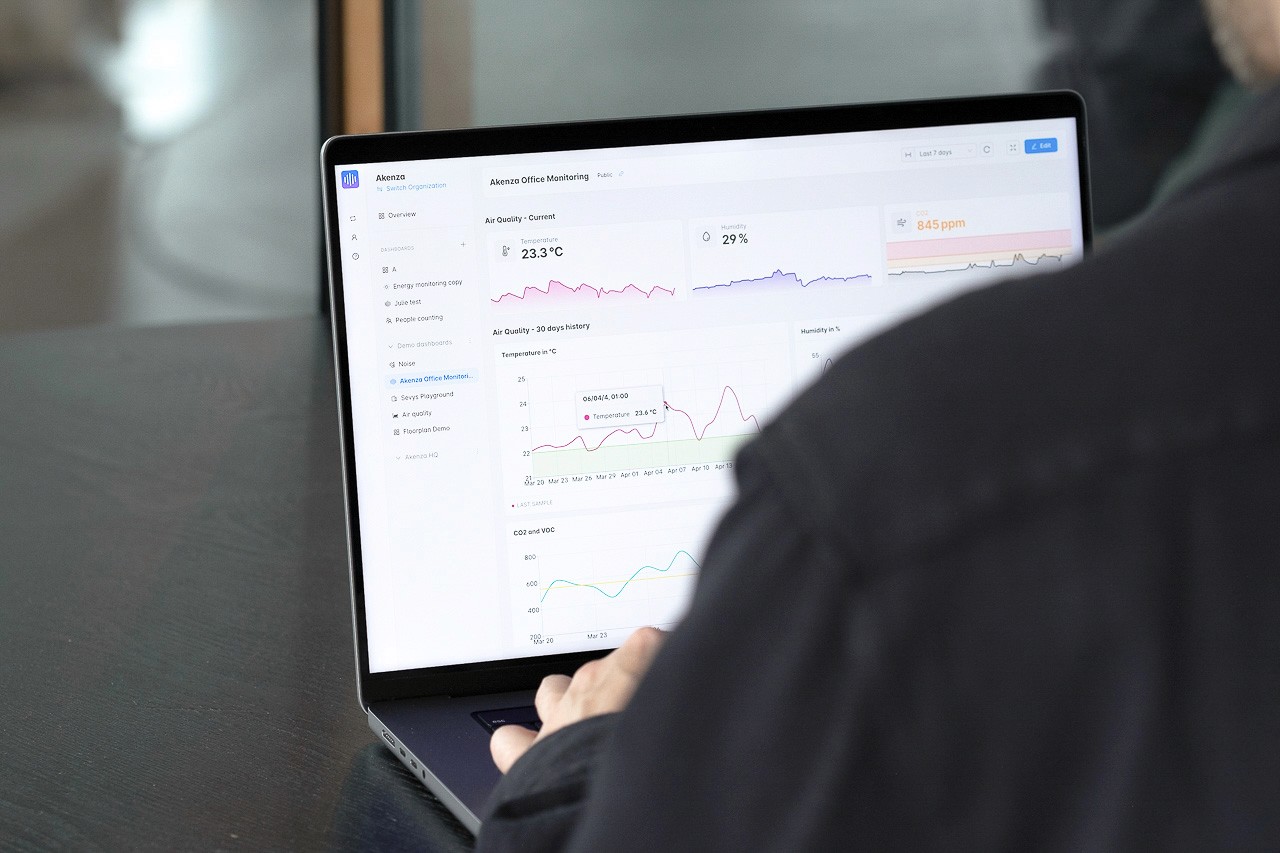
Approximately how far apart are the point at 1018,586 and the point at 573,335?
434 mm

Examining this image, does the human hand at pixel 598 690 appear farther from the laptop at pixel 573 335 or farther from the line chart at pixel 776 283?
the line chart at pixel 776 283

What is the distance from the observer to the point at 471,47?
2164 millimetres

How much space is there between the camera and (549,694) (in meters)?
0.57

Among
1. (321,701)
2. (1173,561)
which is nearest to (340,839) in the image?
(321,701)

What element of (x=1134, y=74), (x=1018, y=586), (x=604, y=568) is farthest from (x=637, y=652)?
(x=1134, y=74)

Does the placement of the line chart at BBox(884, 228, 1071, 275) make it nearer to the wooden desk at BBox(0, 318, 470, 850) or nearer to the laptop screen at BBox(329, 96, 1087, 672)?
the laptop screen at BBox(329, 96, 1087, 672)

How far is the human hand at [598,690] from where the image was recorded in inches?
18.8

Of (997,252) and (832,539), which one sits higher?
(997,252)

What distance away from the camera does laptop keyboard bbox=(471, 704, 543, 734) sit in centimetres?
63

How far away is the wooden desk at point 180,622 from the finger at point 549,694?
0.07 meters

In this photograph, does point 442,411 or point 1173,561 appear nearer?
point 1173,561

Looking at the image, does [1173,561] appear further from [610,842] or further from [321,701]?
[321,701]

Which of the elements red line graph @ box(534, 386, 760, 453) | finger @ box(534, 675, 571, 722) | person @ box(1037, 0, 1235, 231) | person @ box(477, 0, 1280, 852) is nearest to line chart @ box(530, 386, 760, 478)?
red line graph @ box(534, 386, 760, 453)

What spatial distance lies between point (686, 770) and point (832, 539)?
6cm
